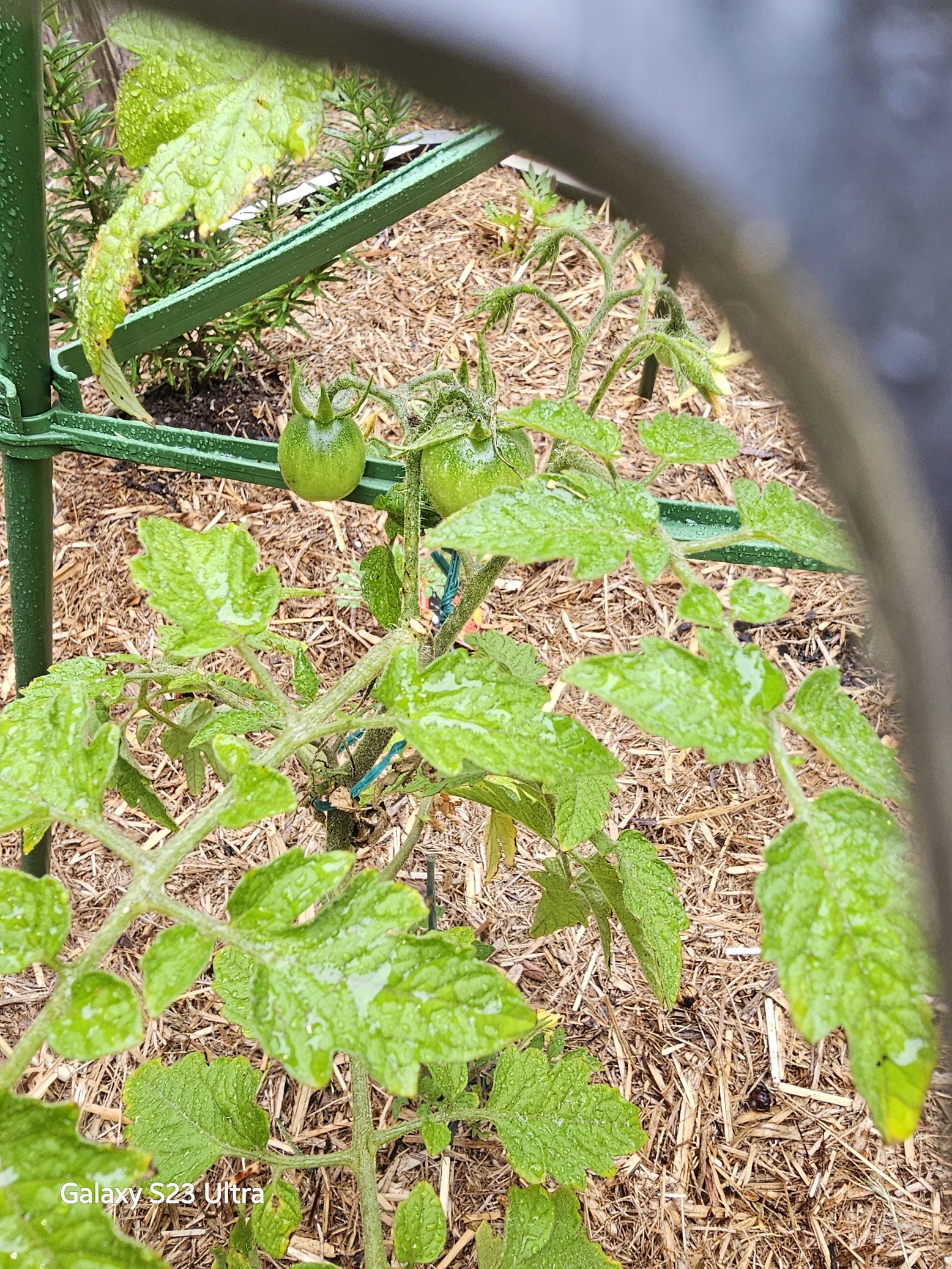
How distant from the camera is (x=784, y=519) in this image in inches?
20.1

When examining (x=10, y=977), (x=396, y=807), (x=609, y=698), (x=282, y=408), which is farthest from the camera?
(x=282, y=408)

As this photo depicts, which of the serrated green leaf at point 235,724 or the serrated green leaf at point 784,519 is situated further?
the serrated green leaf at point 235,724

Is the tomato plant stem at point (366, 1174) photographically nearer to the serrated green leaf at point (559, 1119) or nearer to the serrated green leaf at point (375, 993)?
the serrated green leaf at point (559, 1119)

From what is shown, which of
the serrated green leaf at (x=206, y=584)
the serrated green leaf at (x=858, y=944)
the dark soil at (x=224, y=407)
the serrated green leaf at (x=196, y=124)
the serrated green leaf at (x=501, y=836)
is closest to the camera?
the serrated green leaf at (x=858, y=944)

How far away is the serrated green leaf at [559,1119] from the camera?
81cm

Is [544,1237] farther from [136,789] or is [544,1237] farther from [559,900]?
[136,789]

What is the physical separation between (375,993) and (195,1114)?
58cm

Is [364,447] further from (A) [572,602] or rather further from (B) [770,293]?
(A) [572,602]

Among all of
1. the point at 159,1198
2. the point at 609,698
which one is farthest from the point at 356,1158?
the point at 609,698

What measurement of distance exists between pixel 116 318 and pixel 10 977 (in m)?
1.14

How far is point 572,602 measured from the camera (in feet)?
5.86

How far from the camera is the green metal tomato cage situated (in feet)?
2.68

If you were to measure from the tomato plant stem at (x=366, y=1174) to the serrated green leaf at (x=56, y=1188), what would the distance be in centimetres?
39

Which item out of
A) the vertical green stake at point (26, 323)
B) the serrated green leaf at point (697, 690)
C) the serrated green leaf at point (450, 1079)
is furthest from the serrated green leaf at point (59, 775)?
the serrated green leaf at point (450, 1079)
